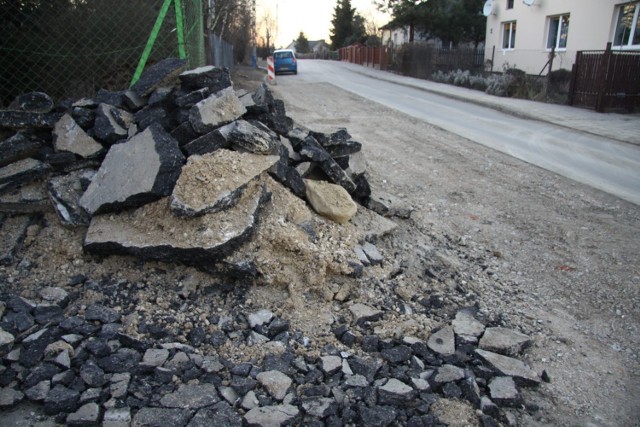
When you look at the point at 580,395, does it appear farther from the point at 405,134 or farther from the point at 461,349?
the point at 405,134

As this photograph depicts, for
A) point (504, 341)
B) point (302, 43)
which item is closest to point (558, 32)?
point (504, 341)

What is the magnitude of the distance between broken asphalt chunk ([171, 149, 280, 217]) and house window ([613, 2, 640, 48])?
1744cm

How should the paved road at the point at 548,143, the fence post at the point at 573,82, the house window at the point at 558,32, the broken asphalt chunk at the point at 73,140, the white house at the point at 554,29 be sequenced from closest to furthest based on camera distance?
1. the broken asphalt chunk at the point at 73,140
2. the paved road at the point at 548,143
3. the fence post at the point at 573,82
4. the white house at the point at 554,29
5. the house window at the point at 558,32

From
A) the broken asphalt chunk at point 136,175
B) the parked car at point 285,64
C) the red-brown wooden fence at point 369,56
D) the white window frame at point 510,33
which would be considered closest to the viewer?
the broken asphalt chunk at point 136,175

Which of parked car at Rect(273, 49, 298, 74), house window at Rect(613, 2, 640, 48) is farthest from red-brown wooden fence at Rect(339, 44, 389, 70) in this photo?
house window at Rect(613, 2, 640, 48)

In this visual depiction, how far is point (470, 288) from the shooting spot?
13.1ft

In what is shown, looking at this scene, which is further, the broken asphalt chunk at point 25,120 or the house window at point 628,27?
the house window at point 628,27

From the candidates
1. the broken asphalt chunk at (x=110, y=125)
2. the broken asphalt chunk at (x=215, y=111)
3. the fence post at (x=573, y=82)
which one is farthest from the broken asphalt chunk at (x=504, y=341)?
the fence post at (x=573, y=82)

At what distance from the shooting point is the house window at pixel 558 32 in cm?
1936

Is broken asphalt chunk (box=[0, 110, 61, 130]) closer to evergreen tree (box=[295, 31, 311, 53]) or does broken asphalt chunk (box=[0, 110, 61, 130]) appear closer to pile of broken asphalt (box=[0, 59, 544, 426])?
pile of broken asphalt (box=[0, 59, 544, 426])

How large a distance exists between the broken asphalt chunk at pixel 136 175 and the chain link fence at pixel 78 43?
2.25m

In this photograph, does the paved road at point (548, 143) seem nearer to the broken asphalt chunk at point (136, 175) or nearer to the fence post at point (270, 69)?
the broken asphalt chunk at point (136, 175)

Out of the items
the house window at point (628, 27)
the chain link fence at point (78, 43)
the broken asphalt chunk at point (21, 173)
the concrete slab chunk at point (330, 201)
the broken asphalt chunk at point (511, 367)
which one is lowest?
the broken asphalt chunk at point (511, 367)

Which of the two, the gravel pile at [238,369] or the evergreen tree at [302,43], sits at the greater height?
the evergreen tree at [302,43]
